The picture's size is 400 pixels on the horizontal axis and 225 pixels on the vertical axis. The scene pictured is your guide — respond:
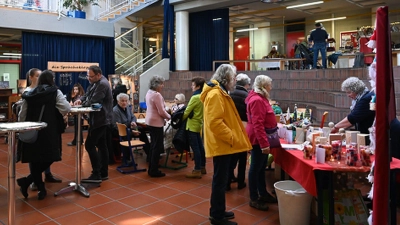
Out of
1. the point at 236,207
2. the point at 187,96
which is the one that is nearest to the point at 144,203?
the point at 236,207

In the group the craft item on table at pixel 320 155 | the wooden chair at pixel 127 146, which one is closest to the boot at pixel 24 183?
the wooden chair at pixel 127 146

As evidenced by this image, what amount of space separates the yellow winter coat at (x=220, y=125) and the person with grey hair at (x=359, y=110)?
3.88 ft

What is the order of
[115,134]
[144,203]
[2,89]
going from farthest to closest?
[2,89]
[115,134]
[144,203]

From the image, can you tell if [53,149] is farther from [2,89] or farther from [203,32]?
[203,32]

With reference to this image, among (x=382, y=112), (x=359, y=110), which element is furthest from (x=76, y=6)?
(x=382, y=112)

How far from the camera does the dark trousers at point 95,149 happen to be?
444 cm

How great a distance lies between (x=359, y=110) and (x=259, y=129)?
44.9 inches

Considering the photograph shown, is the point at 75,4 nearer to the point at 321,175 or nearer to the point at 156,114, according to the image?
the point at 156,114

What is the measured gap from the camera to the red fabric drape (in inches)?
65.4

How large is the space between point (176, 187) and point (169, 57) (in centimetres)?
871

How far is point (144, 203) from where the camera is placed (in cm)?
400

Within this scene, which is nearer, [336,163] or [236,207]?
[336,163]

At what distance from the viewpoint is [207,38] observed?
13.1 metres

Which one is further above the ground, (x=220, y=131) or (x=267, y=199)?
(x=220, y=131)
